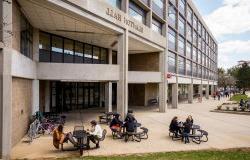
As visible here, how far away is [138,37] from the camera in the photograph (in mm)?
24484

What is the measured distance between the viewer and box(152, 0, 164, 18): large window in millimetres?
29203

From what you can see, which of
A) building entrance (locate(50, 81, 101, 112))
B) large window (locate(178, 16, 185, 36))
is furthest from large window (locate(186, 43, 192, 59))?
building entrance (locate(50, 81, 101, 112))

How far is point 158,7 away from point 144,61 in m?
6.70

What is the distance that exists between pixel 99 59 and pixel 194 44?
80.0 ft

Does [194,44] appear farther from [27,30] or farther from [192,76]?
[27,30]

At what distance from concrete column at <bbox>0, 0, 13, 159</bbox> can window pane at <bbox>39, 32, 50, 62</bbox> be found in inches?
398

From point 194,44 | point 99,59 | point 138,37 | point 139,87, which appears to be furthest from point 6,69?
point 194,44

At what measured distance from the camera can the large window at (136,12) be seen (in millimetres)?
24891

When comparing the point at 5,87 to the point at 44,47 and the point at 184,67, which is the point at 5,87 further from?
the point at 184,67

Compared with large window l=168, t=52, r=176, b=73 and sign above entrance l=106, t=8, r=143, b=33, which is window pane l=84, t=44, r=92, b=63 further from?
large window l=168, t=52, r=176, b=73

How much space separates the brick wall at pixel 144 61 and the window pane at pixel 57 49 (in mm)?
11910

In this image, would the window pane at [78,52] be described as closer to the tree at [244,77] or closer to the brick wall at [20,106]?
the brick wall at [20,106]

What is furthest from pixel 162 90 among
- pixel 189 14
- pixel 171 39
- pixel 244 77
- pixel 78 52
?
pixel 244 77

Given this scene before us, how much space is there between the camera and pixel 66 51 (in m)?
25.2
